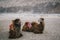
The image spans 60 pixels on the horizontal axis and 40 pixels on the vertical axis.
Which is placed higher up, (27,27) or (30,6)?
(30,6)

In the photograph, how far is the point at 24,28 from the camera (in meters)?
1.75

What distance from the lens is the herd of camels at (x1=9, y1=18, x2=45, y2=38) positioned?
68.0 inches

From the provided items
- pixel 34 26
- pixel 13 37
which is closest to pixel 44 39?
pixel 34 26

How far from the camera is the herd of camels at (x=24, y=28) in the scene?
5.67 ft

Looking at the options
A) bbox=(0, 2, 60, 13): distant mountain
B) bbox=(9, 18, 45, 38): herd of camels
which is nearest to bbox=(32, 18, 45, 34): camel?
bbox=(9, 18, 45, 38): herd of camels

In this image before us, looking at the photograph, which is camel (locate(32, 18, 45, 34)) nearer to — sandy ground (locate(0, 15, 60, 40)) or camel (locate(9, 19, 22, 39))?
sandy ground (locate(0, 15, 60, 40))

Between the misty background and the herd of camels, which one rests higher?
the misty background

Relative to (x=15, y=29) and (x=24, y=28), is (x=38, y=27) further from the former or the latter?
(x=15, y=29)

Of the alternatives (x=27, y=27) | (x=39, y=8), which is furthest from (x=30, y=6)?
(x=27, y=27)

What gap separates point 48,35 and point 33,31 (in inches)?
6.9

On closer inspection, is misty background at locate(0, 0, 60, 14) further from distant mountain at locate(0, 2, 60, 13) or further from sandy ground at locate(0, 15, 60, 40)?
sandy ground at locate(0, 15, 60, 40)

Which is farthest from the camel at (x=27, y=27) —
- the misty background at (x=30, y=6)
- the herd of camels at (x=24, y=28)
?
the misty background at (x=30, y=6)

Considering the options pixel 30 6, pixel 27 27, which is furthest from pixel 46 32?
pixel 30 6

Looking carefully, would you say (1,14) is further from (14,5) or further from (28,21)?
(28,21)
